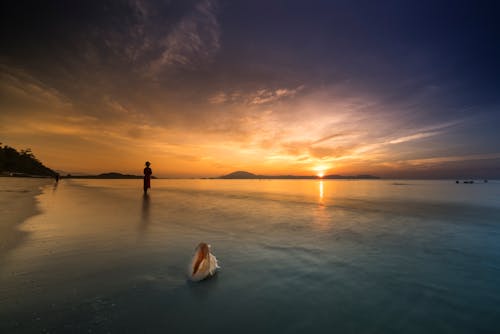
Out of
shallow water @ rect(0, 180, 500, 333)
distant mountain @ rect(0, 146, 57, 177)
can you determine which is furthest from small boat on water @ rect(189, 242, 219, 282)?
distant mountain @ rect(0, 146, 57, 177)

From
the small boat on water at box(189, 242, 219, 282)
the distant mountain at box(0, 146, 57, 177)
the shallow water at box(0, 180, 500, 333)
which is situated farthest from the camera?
the distant mountain at box(0, 146, 57, 177)

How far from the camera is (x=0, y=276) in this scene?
436 cm

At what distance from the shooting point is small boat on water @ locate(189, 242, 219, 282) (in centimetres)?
457

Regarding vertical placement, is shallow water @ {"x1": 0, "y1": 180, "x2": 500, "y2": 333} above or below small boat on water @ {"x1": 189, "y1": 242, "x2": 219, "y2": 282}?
below

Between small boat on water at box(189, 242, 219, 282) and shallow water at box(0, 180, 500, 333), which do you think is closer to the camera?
shallow water at box(0, 180, 500, 333)

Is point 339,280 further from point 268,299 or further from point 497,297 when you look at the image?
point 497,297

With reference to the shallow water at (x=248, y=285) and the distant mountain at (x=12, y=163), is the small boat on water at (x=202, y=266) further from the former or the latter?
the distant mountain at (x=12, y=163)

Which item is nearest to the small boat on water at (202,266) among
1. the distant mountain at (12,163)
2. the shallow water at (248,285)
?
the shallow water at (248,285)

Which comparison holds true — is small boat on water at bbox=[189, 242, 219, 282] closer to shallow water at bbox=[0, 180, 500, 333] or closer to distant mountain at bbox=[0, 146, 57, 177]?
shallow water at bbox=[0, 180, 500, 333]

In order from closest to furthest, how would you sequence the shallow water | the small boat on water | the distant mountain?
the shallow water < the small boat on water < the distant mountain

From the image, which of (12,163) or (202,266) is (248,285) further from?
(12,163)

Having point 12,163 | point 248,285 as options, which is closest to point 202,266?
point 248,285

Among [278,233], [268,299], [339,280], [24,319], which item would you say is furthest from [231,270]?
[278,233]

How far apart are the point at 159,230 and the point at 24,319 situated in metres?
5.94
